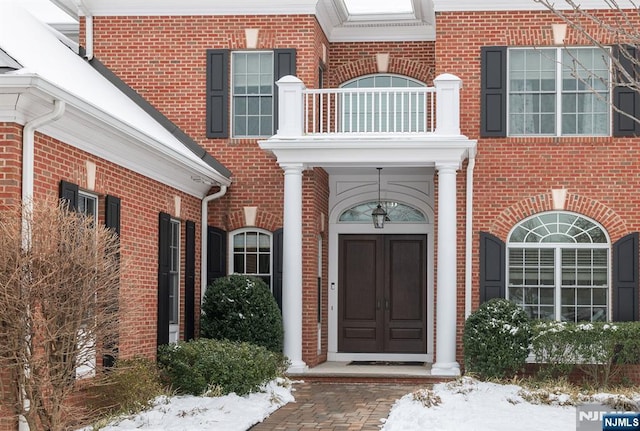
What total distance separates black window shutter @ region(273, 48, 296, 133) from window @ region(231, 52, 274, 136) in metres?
0.10

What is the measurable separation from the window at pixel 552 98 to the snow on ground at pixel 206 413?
6.82m

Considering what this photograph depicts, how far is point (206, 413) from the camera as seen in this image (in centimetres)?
1200

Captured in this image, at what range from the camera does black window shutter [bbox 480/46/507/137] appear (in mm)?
17609

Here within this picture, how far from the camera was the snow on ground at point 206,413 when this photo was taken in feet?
36.5

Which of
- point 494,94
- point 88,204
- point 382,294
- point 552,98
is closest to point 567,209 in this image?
point 552,98

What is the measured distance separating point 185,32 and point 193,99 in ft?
4.01

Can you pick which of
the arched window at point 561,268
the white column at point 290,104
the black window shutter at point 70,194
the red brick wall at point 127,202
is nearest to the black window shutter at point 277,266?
the red brick wall at point 127,202

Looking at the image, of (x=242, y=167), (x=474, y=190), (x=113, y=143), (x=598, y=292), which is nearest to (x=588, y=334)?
(x=598, y=292)

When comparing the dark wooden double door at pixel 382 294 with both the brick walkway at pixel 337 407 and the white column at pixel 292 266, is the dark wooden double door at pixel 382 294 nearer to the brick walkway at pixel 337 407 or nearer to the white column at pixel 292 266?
the white column at pixel 292 266

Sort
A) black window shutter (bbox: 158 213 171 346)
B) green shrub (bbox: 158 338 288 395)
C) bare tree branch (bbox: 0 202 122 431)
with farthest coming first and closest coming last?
black window shutter (bbox: 158 213 171 346) → green shrub (bbox: 158 338 288 395) → bare tree branch (bbox: 0 202 122 431)

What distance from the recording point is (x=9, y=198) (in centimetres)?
1007

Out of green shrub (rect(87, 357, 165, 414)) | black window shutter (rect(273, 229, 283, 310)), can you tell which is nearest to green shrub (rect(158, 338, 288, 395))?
green shrub (rect(87, 357, 165, 414))

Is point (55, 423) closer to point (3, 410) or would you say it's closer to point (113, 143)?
point (3, 410)

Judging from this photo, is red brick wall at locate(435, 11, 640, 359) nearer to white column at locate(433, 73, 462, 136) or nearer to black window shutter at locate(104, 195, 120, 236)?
white column at locate(433, 73, 462, 136)
